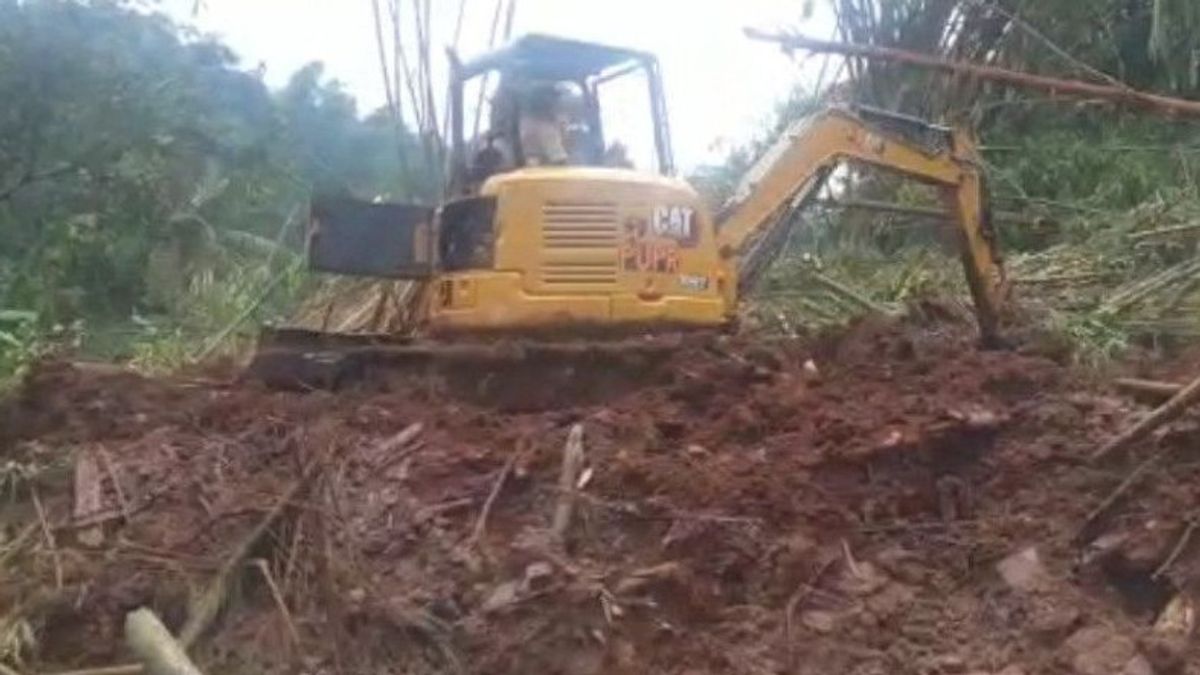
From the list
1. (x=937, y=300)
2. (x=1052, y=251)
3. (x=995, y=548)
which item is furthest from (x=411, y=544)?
(x=1052, y=251)

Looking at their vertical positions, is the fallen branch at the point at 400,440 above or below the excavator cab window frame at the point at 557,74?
below

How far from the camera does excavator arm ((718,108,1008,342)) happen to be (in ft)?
24.4

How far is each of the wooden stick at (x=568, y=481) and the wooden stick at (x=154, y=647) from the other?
110 centimetres

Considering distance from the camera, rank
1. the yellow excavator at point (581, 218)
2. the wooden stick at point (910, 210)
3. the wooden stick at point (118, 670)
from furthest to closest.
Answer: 1. the wooden stick at point (910, 210)
2. the yellow excavator at point (581, 218)
3. the wooden stick at point (118, 670)

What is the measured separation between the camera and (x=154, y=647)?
16.1ft

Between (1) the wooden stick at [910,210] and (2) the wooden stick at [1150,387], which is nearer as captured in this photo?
(2) the wooden stick at [1150,387]

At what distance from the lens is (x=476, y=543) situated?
545cm

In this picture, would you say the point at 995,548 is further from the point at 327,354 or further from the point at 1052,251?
the point at 1052,251

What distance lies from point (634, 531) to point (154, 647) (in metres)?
1.42

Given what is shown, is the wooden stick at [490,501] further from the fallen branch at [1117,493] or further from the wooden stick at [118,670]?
the fallen branch at [1117,493]

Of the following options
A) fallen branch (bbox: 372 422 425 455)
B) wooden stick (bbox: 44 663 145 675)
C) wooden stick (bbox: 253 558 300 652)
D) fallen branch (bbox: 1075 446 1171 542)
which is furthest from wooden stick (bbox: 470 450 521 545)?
fallen branch (bbox: 1075 446 1171 542)

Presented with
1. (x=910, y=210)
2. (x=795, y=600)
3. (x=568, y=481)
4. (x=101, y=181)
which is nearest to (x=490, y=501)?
(x=568, y=481)

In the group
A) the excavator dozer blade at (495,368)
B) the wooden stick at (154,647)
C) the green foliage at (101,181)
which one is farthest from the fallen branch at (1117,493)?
the green foliage at (101,181)

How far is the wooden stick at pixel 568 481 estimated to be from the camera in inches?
216
